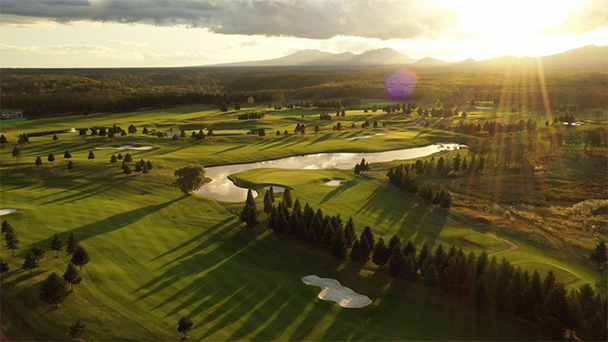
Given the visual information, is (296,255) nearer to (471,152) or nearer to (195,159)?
(195,159)

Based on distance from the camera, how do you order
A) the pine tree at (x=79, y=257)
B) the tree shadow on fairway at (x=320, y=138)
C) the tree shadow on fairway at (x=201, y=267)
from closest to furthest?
the tree shadow on fairway at (x=201, y=267)
the pine tree at (x=79, y=257)
the tree shadow on fairway at (x=320, y=138)

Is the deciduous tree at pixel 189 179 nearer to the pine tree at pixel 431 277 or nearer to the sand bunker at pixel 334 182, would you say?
the sand bunker at pixel 334 182

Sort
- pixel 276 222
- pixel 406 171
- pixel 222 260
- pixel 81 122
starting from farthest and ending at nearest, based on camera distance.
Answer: pixel 81 122 < pixel 406 171 < pixel 276 222 < pixel 222 260

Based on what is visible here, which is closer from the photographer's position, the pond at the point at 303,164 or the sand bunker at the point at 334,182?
the pond at the point at 303,164

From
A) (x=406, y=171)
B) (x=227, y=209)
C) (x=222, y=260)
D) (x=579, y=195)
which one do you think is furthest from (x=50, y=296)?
(x=579, y=195)

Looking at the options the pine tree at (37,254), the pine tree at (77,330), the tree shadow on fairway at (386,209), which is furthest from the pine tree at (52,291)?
the tree shadow on fairway at (386,209)

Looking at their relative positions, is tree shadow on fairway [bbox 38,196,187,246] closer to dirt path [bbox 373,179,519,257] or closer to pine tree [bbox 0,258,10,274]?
pine tree [bbox 0,258,10,274]
